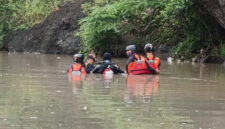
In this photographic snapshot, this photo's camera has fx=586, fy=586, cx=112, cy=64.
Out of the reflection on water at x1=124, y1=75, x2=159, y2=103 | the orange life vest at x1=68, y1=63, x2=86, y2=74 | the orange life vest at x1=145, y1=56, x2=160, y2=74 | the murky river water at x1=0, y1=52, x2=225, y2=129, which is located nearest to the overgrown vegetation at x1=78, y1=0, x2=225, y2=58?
the orange life vest at x1=145, y1=56, x2=160, y2=74

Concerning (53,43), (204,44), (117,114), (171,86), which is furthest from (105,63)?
(53,43)

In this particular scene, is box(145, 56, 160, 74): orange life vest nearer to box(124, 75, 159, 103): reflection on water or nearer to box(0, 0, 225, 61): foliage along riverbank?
box(124, 75, 159, 103): reflection on water

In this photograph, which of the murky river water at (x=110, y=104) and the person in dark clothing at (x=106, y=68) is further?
the person in dark clothing at (x=106, y=68)

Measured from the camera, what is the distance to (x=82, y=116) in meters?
8.61

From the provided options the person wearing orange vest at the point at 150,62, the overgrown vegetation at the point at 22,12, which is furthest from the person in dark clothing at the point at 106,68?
the overgrown vegetation at the point at 22,12

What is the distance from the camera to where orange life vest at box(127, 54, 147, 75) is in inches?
705

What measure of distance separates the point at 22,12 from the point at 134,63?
1182 inches

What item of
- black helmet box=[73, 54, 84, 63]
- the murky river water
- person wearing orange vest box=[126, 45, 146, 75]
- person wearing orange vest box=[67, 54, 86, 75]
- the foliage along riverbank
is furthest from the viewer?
the foliage along riverbank

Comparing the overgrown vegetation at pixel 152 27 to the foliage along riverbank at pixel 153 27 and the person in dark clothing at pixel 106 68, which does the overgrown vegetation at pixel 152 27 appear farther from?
the person in dark clothing at pixel 106 68

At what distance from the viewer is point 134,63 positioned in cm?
1808

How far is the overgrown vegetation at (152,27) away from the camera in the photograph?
28.5 meters

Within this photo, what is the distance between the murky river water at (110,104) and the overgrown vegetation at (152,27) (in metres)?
13.4

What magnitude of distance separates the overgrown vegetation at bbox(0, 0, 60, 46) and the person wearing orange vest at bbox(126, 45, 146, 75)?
28334mm

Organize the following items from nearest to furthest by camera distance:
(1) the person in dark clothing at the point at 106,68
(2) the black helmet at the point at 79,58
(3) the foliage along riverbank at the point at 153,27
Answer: (1) the person in dark clothing at the point at 106,68 → (2) the black helmet at the point at 79,58 → (3) the foliage along riverbank at the point at 153,27
